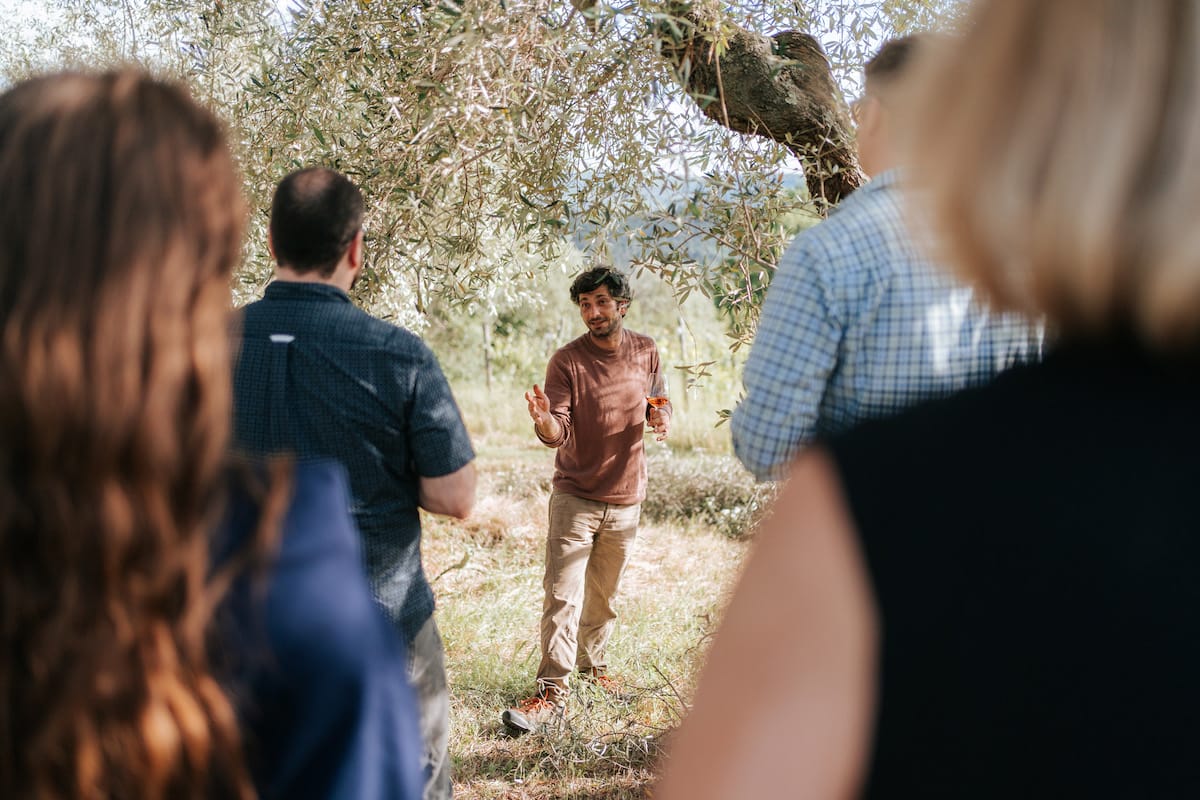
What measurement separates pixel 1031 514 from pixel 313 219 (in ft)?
7.76

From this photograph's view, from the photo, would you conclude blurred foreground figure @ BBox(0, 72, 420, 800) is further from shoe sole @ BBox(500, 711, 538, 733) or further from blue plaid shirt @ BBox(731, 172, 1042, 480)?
shoe sole @ BBox(500, 711, 538, 733)

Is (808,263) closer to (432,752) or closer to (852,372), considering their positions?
(852,372)

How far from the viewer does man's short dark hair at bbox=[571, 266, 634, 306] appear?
5.39 m

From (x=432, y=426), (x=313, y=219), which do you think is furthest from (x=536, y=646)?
(x=313, y=219)

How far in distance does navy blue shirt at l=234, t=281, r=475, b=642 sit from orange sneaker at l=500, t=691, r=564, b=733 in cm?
226

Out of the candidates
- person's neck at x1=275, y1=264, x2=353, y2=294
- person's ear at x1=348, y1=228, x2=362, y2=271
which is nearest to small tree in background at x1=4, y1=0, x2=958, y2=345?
person's ear at x1=348, y1=228, x2=362, y2=271

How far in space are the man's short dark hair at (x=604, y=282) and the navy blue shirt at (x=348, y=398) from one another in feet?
9.14

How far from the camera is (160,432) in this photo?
0.87 meters

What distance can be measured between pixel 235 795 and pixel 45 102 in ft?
2.30

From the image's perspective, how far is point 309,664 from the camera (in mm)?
877

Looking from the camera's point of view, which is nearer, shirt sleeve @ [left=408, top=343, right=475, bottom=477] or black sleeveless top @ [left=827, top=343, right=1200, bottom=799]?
black sleeveless top @ [left=827, top=343, right=1200, bottom=799]

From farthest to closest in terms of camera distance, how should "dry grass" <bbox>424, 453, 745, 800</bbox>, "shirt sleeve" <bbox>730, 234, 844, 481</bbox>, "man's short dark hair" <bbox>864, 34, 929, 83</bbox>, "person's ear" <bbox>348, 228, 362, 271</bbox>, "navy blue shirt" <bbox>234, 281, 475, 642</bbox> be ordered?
"dry grass" <bbox>424, 453, 745, 800</bbox>, "person's ear" <bbox>348, 228, 362, 271</bbox>, "navy blue shirt" <bbox>234, 281, 475, 642</bbox>, "man's short dark hair" <bbox>864, 34, 929, 83</bbox>, "shirt sleeve" <bbox>730, 234, 844, 481</bbox>

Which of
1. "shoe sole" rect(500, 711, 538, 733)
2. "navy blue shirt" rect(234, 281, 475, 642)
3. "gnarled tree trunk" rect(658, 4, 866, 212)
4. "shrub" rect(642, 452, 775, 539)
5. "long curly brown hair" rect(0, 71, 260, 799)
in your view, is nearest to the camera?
"long curly brown hair" rect(0, 71, 260, 799)

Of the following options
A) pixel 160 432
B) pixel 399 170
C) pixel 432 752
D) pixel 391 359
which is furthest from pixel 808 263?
pixel 399 170
